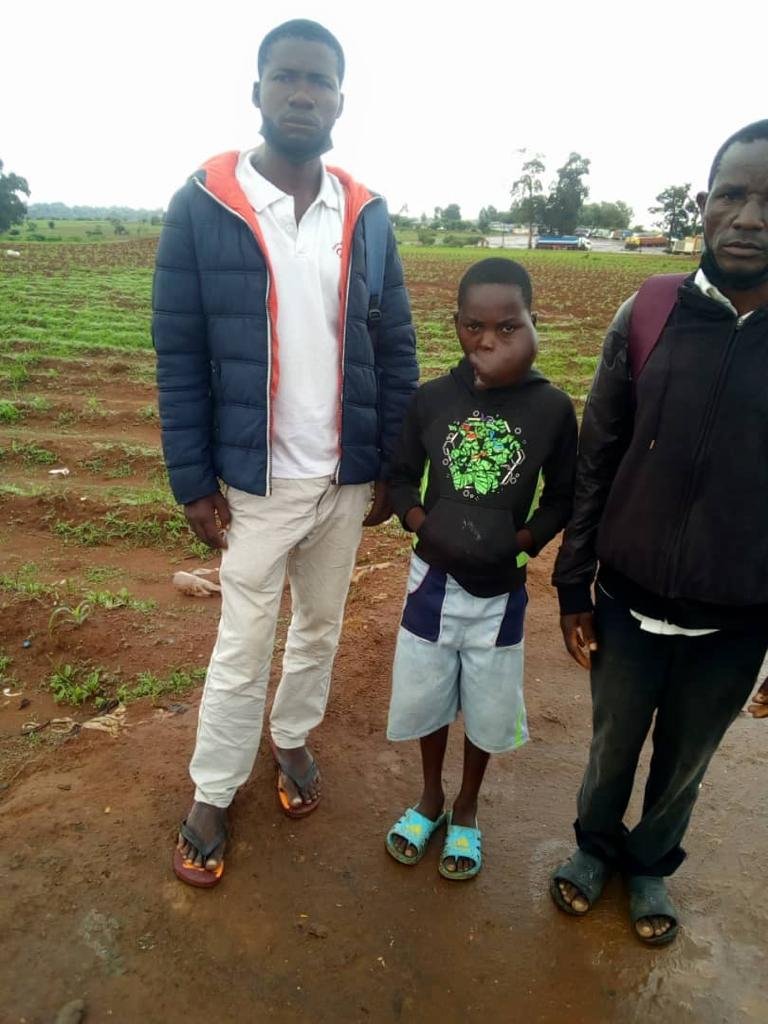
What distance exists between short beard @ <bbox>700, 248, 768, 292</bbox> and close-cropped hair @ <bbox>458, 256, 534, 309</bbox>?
1.47 feet

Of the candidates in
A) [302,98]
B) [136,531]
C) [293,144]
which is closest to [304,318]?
[293,144]

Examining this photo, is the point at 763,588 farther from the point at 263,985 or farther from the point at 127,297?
the point at 127,297

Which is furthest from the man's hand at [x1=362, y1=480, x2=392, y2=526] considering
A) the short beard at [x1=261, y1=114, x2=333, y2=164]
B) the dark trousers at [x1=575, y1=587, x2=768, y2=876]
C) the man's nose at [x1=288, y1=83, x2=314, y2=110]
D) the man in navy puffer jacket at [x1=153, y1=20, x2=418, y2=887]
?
the man's nose at [x1=288, y1=83, x2=314, y2=110]

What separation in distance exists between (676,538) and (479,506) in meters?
0.52

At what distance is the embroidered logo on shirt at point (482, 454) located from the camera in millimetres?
1925

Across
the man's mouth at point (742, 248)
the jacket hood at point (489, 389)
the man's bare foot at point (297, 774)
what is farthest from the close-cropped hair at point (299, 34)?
the man's bare foot at point (297, 774)

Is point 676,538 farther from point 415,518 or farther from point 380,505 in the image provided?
point 380,505

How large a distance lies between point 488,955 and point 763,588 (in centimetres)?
128

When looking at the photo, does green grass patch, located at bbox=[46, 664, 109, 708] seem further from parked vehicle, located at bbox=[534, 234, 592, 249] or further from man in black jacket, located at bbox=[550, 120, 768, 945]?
parked vehicle, located at bbox=[534, 234, 592, 249]

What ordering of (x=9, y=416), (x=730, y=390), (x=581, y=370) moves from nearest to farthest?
(x=730, y=390) < (x=9, y=416) < (x=581, y=370)

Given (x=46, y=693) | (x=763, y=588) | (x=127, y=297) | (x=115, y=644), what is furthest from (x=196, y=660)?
(x=127, y=297)

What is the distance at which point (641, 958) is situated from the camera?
2033mm

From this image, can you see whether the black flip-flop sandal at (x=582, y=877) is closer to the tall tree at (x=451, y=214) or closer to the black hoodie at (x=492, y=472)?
the black hoodie at (x=492, y=472)

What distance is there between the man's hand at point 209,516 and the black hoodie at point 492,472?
0.60 m
